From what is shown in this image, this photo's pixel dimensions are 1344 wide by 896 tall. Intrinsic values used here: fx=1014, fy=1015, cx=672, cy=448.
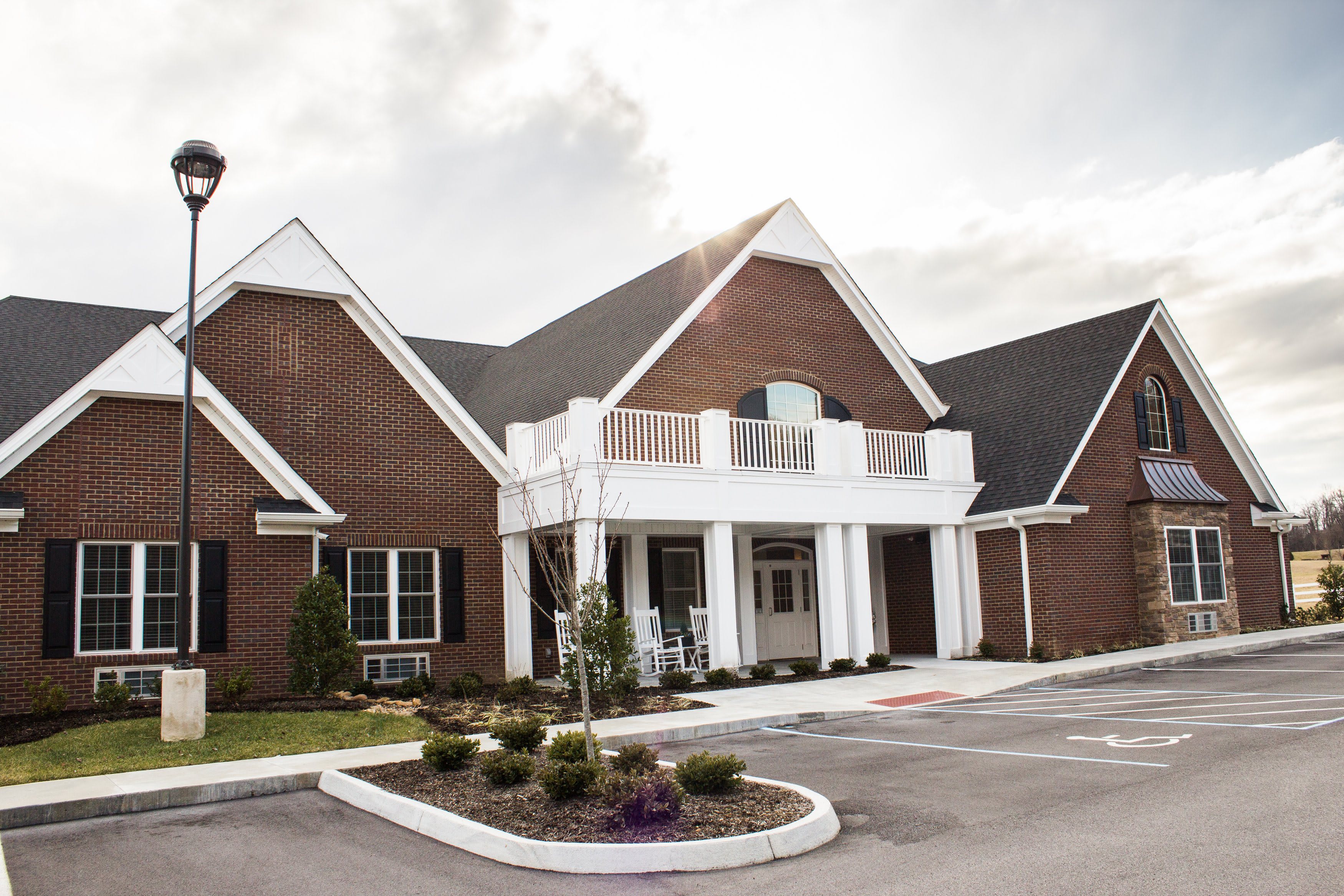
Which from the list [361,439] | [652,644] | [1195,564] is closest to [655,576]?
[652,644]

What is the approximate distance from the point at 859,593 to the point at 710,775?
37.3 feet

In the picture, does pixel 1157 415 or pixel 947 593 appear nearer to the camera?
pixel 947 593

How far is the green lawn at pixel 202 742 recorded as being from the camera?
9.81m

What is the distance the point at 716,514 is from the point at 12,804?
10965mm

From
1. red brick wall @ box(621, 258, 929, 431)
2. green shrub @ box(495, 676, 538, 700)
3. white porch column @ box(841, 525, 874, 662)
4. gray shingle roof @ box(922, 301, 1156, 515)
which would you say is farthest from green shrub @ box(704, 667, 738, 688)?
gray shingle roof @ box(922, 301, 1156, 515)

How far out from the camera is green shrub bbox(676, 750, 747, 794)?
7.79 meters

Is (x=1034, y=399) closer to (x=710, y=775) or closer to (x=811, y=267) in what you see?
(x=811, y=267)

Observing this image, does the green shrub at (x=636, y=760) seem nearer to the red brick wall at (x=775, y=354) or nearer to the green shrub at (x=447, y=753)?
the green shrub at (x=447, y=753)

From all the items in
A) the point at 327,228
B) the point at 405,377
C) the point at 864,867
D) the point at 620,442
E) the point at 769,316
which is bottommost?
the point at 864,867

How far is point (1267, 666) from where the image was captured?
17.0 m

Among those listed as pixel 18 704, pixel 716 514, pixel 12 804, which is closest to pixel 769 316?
pixel 716 514

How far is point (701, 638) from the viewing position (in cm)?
1883

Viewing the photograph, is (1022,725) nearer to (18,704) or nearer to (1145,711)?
(1145,711)

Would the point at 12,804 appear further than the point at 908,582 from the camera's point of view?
No
